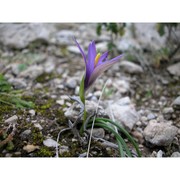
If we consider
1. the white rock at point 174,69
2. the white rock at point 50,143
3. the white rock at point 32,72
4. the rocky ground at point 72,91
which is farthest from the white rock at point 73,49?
the white rock at point 50,143

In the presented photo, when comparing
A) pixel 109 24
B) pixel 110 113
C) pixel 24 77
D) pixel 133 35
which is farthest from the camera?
pixel 133 35

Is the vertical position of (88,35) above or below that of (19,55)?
above

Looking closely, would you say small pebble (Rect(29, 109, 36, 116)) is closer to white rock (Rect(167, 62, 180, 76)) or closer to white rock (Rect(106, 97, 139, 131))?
white rock (Rect(106, 97, 139, 131))

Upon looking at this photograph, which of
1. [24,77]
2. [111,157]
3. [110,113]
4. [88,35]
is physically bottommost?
[111,157]

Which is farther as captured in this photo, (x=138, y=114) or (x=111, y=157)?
(x=138, y=114)

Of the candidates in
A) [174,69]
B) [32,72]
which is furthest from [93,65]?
[174,69]

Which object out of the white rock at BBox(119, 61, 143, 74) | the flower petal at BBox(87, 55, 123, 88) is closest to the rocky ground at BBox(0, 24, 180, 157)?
the white rock at BBox(119, 61, 143, 74)
